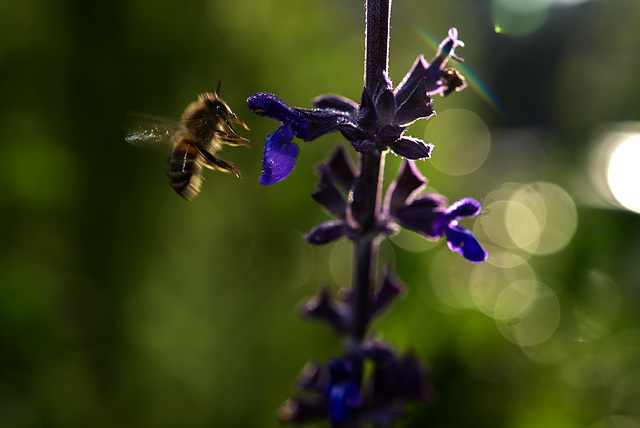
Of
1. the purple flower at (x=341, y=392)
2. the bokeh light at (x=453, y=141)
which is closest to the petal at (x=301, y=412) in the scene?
the purple flower at (x=341, y=392)

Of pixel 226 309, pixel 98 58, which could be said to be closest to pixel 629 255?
pixel 226 309

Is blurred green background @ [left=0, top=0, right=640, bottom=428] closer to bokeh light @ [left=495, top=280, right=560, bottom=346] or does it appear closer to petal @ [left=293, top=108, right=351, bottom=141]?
bokeh light @ [left=495, top=280, right=560, bottom=346]

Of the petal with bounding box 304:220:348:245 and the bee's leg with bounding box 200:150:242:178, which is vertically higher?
the bee's leg with bounding box 200:150:242:178

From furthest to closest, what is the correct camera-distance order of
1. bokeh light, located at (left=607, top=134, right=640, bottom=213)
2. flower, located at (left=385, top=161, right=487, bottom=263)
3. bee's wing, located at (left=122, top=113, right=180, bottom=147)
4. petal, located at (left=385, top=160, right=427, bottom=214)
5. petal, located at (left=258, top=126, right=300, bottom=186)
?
bokeh light, located at (left=607, top=134, right=640, bottom=213) < bee's wing, located at (left=122, top=113, right=180, bottom=147) < petal, located at (left=385, top=160, right=427, bottom=214) < flower, located at (left=385, top=161, right=487, bottom=263) < petal, located at (left=258, top=126, right=300, bottom=186)

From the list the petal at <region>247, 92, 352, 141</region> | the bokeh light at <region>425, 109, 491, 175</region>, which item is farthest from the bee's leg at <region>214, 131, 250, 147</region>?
the bokeh light at <region>425, 109, 491, 175</region>

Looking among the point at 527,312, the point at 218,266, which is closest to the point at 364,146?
the point at 527,312

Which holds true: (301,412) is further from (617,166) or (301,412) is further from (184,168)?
(617,166)
